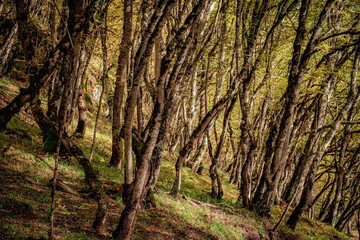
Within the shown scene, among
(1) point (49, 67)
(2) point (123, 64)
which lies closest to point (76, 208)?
(2) point (123, 64)

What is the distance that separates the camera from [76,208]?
263 inches

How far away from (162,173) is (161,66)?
30.9 feet

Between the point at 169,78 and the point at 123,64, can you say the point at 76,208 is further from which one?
the point at 169,78

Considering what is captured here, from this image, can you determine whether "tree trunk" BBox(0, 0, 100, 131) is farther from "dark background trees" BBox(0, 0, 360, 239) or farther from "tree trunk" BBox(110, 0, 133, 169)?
"tree trunk" BBox(110, 0, 133, 169)

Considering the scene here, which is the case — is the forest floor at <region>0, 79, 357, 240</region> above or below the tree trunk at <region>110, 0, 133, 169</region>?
below

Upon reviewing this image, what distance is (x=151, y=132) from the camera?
5.69 metres

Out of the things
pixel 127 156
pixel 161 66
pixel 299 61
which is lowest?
pixel 127 156

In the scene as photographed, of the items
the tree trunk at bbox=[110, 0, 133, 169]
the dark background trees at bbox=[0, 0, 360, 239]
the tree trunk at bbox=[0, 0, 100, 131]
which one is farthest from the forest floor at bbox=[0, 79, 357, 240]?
the tree trunk at bbox=[110, 0, 133, 169]

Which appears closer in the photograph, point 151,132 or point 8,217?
point 8,217

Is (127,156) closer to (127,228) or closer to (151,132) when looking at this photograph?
(151,132)

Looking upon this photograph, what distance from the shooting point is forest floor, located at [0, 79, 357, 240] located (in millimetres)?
5457

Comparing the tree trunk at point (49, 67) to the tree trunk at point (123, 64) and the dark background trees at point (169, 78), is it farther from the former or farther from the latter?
the tree trunk at point (123, 64)

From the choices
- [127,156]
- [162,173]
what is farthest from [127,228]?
[162,173]

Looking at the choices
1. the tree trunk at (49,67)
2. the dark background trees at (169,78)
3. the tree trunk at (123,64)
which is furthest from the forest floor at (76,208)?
the tree trunk at (123,64)
